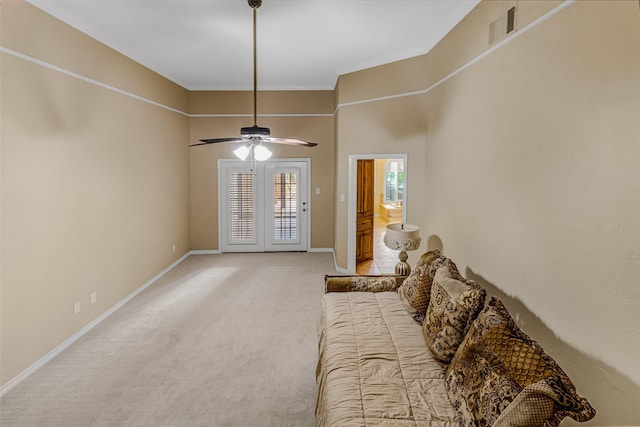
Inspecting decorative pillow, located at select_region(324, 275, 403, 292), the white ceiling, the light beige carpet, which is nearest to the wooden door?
the light beige carpet

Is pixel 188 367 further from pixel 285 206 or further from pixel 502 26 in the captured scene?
pixel 285 206

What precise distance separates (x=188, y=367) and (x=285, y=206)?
4.42 metres

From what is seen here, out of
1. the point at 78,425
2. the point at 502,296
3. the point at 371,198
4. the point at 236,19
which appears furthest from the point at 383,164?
the point at 78,425

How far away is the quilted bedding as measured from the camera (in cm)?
176

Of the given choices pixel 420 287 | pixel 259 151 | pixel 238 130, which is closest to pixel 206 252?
pixel 238 130

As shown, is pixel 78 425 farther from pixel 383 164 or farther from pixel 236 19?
pixel 383 164

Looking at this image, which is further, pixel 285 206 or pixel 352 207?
pixel 285 206

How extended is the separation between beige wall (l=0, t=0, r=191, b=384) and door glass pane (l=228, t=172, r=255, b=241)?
197 centimetres

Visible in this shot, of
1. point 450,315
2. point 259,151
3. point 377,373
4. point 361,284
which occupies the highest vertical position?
point 259,151

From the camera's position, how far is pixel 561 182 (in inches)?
76.7

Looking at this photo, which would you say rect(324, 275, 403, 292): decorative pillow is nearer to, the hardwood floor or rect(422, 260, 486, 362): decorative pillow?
rect(422, 260, 486, 362): decorative pillow

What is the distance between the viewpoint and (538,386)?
1.36m

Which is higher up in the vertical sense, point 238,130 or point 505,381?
point 238,130

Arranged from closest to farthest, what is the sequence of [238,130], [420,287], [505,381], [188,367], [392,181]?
[505,381] < [420,287] < [188,367] < [238,130] < [392,181]
